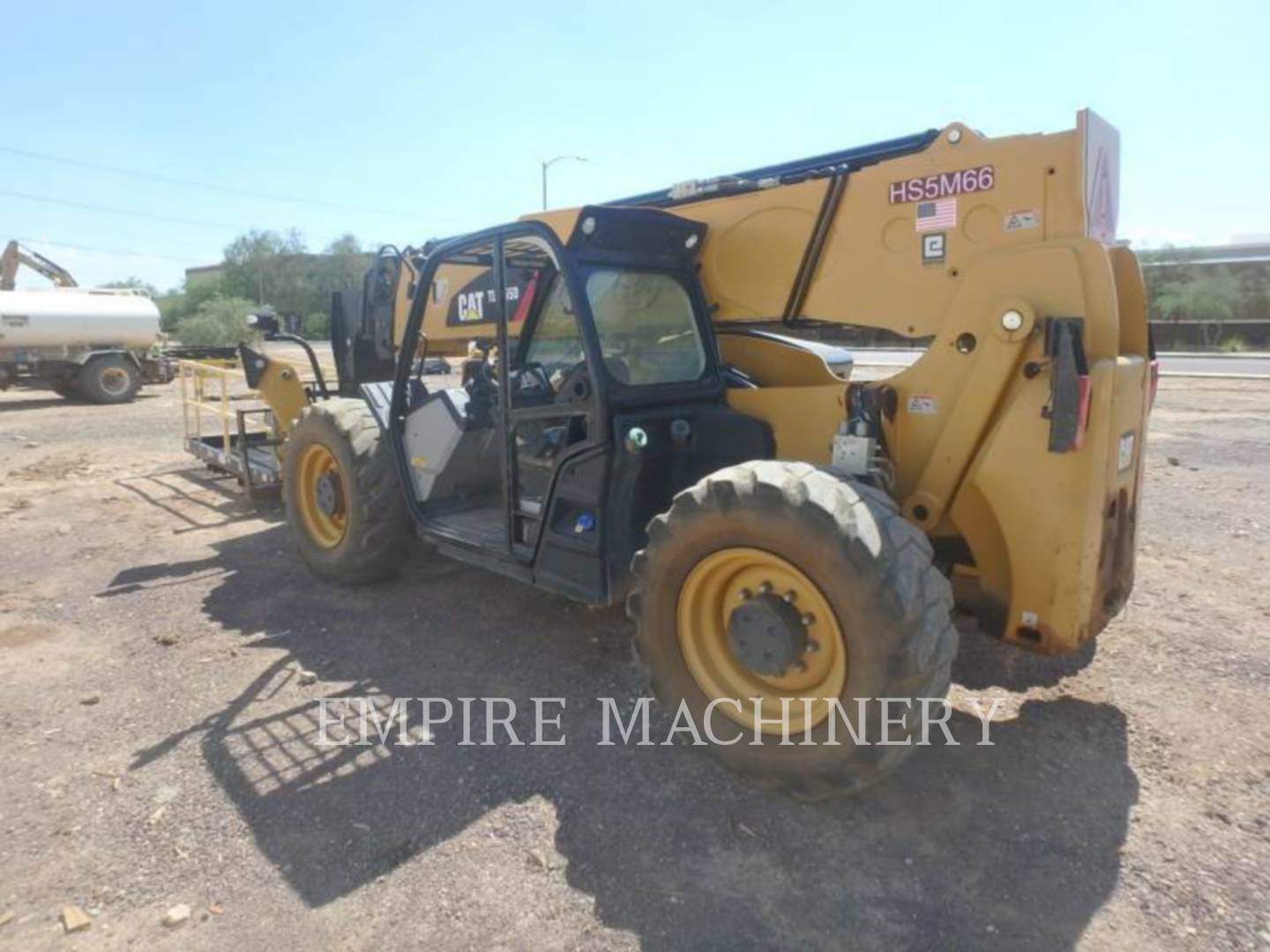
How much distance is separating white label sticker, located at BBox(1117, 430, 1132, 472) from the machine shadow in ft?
4.03

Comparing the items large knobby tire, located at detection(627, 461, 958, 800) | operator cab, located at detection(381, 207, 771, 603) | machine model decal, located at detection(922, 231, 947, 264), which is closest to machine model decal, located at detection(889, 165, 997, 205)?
machine model decal, located at detection(922, 231, 947, 264)

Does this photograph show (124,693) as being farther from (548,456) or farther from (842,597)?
(842,597)

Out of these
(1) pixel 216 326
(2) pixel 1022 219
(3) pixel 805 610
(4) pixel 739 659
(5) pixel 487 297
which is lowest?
(4) pixel 739 659

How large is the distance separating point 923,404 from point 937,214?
81 centimetres

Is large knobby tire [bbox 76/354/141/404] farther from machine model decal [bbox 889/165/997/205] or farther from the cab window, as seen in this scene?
machine model decal [bbox 889/165/997/205]

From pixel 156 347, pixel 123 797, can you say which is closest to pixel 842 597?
pixel 123 797

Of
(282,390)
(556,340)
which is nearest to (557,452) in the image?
(556,340)

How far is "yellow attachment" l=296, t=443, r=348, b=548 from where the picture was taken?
5.68 meters

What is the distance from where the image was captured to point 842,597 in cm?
292

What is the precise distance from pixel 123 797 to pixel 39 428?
13.3 meters

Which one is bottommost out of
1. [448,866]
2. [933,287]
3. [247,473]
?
[448,866]

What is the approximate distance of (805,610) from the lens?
3180mm

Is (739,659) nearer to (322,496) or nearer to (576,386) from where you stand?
(576,386)

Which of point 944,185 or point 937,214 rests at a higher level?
point 944,185
